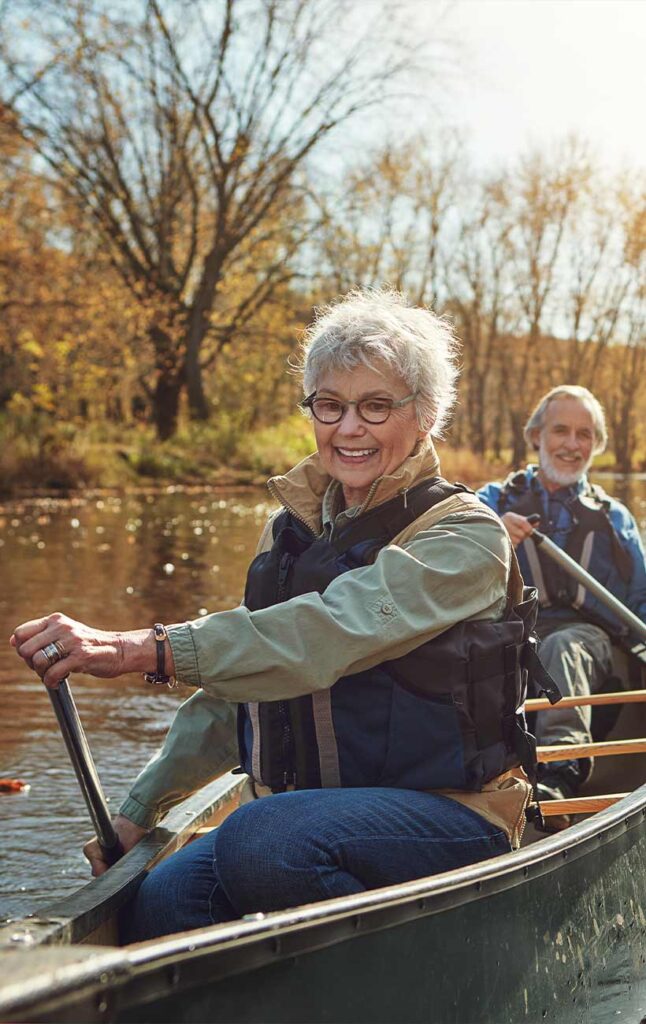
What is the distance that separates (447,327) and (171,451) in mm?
20123

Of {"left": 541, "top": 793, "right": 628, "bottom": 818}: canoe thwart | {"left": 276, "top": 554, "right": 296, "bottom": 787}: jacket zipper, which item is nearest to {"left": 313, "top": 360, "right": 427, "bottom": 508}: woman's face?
{"left": 276, "top": 554, "right": 296, "bottom": 787}: jacket zipper

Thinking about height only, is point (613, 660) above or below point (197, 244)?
below

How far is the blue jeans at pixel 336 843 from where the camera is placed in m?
2.11

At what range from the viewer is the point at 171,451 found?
22.5 metres

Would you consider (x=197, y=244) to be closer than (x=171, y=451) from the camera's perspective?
No

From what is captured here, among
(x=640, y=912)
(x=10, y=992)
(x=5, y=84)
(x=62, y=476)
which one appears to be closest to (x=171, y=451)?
(x=62, y=476)

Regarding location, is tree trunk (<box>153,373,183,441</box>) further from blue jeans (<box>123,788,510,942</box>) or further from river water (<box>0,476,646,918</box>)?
blue jeans (<box>123,788,510,942</box>)

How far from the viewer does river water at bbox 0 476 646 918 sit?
4.77 metres

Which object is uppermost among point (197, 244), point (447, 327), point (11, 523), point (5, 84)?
point (5, 84)

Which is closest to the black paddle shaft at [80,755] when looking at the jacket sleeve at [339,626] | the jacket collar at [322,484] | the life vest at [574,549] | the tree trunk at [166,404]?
the jacket sleeve at [339,626]

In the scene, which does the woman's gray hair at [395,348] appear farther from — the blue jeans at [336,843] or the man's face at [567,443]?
the man's face at [567,443]

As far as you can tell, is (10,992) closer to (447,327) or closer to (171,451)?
(447,327)

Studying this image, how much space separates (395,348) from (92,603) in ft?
25.9

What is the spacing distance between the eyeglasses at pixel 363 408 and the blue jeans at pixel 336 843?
0.68 m
